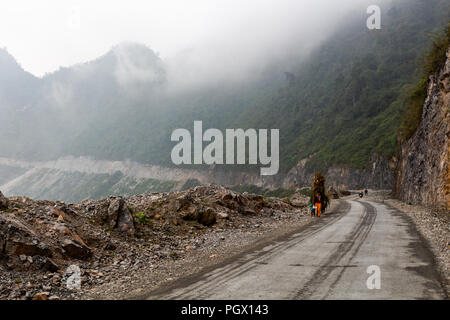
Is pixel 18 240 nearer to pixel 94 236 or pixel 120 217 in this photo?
pixel 94 236

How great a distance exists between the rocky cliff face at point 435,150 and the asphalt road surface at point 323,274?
10712 mm

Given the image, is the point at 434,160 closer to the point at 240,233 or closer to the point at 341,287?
the point at 240,233

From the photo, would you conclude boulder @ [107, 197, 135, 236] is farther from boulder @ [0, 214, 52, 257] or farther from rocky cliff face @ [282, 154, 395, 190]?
rocky cliff face @ [282, 154, 395, 190]

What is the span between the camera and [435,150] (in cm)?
2284

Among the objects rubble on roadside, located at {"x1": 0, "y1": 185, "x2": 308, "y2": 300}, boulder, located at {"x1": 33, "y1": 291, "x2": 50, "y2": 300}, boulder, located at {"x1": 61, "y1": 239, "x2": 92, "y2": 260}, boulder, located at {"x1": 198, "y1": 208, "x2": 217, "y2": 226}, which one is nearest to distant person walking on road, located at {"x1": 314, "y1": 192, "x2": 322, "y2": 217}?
rubble on roadside, located at {"x1": 0, "y1": 185, "x2": 308, "y2": 300}

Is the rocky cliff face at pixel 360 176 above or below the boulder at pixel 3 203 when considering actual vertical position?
below

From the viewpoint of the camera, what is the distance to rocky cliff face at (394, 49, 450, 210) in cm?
1994

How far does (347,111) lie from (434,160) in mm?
109140

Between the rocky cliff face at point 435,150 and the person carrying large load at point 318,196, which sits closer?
the rocky cliff face at point 435,150

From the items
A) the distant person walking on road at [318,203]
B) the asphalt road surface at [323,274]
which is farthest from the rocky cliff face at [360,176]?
the asphalt road surface at [323,274]

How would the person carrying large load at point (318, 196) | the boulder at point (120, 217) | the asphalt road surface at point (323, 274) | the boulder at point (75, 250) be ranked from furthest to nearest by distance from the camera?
the person carrying large load at point (318, 196)
the boulder at point (120, 217)
the boulder at point (75, 250)
the asphalt road surface at point (323, 274)

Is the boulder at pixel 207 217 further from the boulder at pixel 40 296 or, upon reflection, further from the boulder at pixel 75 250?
the boulder at pixel 40 296

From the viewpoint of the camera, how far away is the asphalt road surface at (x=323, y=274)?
20.1ft
